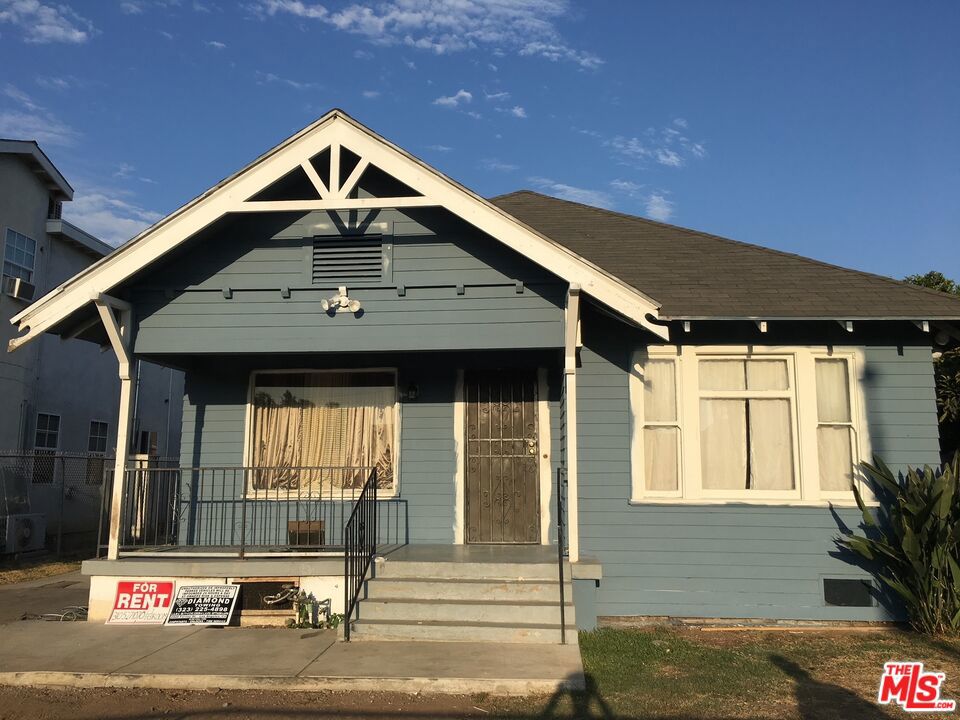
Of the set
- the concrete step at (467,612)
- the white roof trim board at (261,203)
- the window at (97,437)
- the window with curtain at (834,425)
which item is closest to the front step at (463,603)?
the concrete step at (467,612)

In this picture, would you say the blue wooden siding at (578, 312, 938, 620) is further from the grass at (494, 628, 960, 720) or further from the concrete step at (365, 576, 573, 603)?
the concrete step at (365, 576, 573, 603)

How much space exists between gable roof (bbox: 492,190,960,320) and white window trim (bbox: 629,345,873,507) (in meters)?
0.57

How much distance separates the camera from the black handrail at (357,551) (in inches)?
258

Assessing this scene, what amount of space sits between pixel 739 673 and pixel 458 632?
7.75 feet

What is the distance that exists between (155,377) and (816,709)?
780 inches

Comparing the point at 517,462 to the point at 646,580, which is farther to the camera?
the point at 517,462

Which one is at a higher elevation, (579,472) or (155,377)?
(155,377)

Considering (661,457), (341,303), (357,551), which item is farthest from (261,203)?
(661,457)

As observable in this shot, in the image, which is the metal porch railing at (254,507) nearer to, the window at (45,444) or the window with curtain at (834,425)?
the window with curtain at (834,425)

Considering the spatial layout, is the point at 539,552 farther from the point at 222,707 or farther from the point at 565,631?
the point at 222,707

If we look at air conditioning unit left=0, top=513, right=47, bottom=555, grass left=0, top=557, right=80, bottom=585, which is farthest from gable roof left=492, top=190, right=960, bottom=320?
→ air conditioning unit left=0, top=513, right=47, bottom=555

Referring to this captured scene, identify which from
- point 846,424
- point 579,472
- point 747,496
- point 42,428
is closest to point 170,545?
point 579,472

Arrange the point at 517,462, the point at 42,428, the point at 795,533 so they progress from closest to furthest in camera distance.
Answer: the point at 795,533 → the point at 517,462 → the point at 42,428

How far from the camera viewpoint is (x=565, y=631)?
6.46 metres
